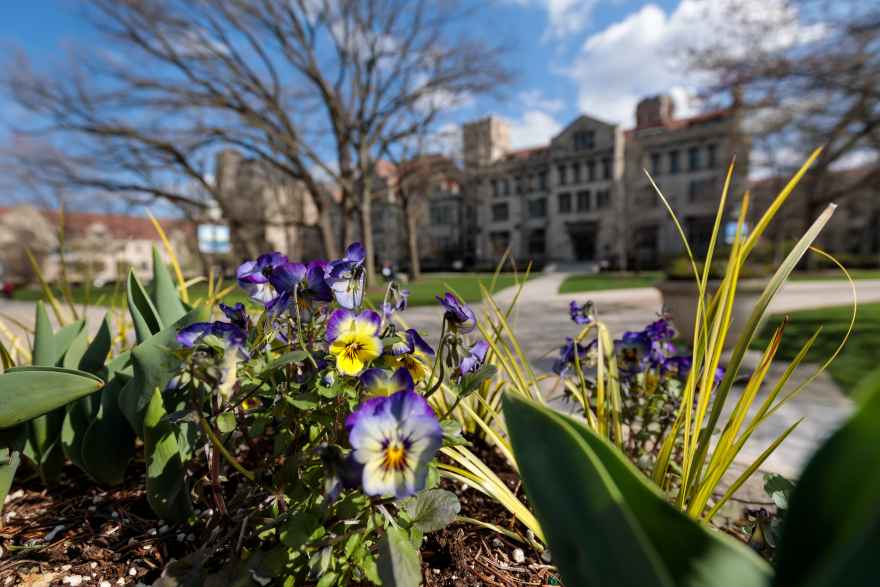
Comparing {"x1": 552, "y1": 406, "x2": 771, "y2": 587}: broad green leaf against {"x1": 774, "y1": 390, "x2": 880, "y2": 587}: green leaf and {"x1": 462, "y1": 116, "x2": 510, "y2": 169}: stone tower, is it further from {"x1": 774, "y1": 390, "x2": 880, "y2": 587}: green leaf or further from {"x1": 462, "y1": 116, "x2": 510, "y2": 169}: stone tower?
{"x1": 462, "y1": 116, "x2": 510, "y2": 169}: stone tower

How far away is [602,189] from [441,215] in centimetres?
1591

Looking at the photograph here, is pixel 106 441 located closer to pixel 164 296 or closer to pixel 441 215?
pixel 164 296

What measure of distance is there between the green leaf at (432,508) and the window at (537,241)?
38.7m

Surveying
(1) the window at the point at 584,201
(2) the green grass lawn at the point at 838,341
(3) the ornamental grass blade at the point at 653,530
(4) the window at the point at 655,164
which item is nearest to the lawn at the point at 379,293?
(3) the ornamental grass blade at the point at 653,530

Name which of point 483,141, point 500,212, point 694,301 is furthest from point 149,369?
point 500,212

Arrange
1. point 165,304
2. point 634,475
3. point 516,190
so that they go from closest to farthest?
point 634,475, point 165,304, point 516,190

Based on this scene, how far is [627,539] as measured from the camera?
368 millimetres

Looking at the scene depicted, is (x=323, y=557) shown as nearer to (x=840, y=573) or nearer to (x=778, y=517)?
(x=840, y=573)

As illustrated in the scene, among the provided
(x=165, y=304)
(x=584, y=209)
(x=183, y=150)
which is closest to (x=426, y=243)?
(x=584, y=209)

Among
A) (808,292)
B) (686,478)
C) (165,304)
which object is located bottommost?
(808,292)

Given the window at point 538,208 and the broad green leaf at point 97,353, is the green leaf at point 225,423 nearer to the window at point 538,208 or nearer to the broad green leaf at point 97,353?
the broad green leaf at point 97,353

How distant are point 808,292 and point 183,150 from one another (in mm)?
15377

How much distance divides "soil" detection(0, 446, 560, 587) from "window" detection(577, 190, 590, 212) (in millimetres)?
38292

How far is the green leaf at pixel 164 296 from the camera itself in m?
1.24
